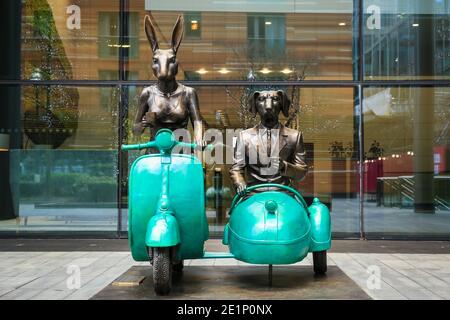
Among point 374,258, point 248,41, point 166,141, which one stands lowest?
point 374,258

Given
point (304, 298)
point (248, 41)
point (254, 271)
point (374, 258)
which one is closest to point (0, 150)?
point (248, 41)

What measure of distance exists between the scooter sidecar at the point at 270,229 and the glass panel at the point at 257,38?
5800 mm

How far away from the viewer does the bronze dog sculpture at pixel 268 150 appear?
6.18 m

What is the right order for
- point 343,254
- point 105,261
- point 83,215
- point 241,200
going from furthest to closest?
1. point 83,215
2. point 343,254
3. point 105,261
4. point 241,200

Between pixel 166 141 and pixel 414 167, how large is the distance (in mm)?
7422

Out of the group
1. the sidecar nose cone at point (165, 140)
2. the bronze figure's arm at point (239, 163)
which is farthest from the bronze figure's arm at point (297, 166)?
the sidecar nose cone at point (165, 140)

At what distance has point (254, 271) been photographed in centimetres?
676

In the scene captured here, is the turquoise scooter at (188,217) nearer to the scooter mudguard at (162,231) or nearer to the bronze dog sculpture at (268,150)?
the scooter mudguard at (162,231)

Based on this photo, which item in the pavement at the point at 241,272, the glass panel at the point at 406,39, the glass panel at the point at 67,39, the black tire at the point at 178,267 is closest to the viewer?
the pavement at the point at 241,272

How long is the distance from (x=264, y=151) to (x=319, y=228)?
1.02 m

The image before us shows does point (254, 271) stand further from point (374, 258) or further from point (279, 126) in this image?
point (374, 258)

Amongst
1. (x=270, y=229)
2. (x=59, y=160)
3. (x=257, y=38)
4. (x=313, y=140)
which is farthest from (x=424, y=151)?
(x=59, y=160)

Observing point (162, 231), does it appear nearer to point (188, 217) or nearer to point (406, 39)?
point (188, 217)

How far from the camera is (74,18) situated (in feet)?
37.6
